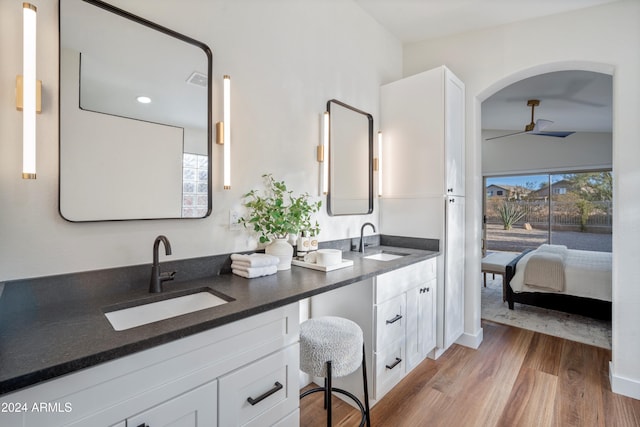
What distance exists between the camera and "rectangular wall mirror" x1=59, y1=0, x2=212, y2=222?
3.96ft

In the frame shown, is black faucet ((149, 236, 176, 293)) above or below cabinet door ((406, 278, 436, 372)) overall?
above

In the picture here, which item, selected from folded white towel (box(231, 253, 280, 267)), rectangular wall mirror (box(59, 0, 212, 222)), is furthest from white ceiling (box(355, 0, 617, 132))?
folded white towel (box(231, 253, 280, 267))

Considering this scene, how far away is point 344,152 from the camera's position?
2.48 meters

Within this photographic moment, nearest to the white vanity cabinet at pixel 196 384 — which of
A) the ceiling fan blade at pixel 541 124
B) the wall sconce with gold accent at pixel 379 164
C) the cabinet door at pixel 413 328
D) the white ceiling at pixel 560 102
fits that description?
the cabinet door at pixel 413 328

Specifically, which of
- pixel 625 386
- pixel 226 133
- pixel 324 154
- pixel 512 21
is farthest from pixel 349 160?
pixel 625 386

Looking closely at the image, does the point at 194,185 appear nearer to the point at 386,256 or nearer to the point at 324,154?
the point at 324,154

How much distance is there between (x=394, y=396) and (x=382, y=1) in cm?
298

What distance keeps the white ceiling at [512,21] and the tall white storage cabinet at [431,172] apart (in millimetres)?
537

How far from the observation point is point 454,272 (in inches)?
103

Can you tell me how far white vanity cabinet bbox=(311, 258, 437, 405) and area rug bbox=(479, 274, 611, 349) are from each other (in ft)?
3.39

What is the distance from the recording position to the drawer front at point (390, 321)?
6.00 ft

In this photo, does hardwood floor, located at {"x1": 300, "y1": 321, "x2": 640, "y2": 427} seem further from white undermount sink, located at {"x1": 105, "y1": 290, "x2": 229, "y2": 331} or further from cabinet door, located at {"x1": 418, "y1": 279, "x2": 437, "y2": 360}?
white undermount sink, located at {"x1": 105, "y1": 290, "x2": 229, "y2": 331}

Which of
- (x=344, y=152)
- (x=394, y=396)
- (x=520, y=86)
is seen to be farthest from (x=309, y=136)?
(x=520, y=86)

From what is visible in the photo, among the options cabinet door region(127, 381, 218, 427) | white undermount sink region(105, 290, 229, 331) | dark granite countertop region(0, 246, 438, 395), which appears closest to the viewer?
dark granite countertop region(0, 246, 438, 395)
